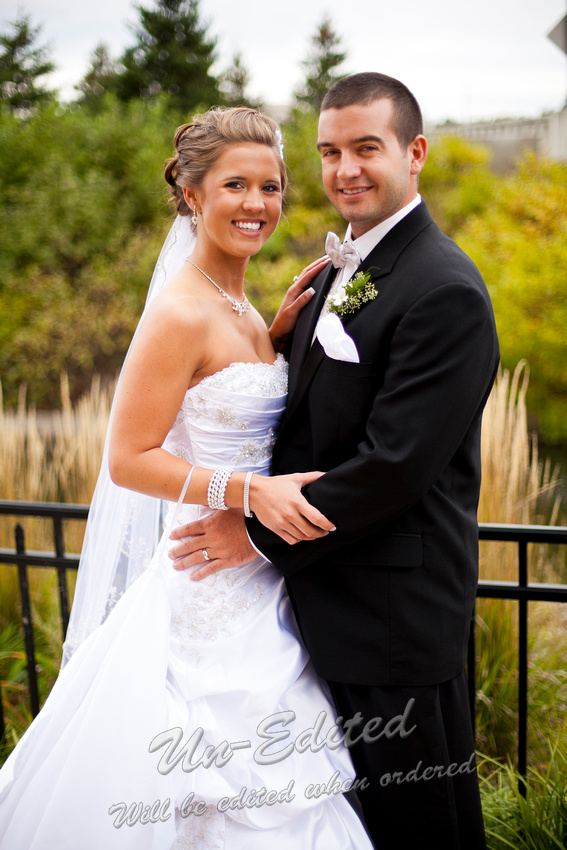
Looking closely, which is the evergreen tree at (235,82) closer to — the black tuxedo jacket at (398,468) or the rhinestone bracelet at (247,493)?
the black tuxedo jacket at (398,468)

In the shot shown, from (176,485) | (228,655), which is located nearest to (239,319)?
(176,485)

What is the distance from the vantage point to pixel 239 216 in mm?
2217

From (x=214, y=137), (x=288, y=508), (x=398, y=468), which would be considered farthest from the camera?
(x=214, y=137)

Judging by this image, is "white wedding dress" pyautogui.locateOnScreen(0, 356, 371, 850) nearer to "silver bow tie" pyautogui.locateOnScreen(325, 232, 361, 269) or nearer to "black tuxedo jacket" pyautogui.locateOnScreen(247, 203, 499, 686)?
"black tuxedo jacket" pyautogui.locateOnScreen(247, 203, 499, 686)

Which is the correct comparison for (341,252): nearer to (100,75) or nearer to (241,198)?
(241,198)

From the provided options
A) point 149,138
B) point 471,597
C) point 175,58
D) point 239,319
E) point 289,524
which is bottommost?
point 471,597

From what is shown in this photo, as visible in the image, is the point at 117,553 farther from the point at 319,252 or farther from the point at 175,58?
the point at 175,58

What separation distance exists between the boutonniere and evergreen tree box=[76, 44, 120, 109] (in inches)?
897

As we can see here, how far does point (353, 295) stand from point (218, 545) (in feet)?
2.75

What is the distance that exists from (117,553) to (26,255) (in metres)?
10.0

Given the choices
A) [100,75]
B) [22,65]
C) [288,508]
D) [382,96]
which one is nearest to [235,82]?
[100,75]

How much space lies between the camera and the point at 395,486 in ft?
5.65

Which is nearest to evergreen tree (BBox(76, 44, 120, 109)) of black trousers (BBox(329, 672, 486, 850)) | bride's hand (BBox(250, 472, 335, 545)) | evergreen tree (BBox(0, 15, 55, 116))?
evergreen tree (BBox(0, 15, 55, 116))

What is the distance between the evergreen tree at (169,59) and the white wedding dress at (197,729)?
22830 millimetres
